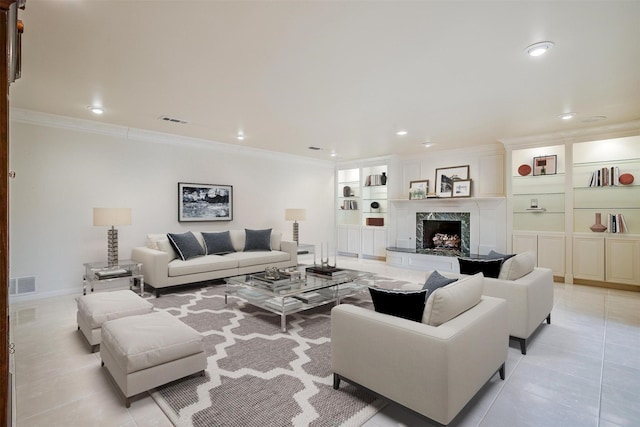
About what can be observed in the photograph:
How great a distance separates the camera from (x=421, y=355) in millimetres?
1679

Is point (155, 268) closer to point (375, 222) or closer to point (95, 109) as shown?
point (95, 109)

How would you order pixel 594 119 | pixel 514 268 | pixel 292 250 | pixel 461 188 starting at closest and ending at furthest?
pixel 514 268, pixel 594 119, pixel 292 250, pixel 461 188

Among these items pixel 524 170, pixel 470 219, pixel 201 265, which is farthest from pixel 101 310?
pixel 524 170

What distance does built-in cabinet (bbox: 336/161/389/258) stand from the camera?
25.7 feet

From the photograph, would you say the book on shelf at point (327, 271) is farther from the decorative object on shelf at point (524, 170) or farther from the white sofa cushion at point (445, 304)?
the decorative object on shelf at point (524, 170)

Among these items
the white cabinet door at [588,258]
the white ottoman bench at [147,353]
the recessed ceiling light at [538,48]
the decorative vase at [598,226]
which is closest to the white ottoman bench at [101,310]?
the white ottoman bench at [147,353]

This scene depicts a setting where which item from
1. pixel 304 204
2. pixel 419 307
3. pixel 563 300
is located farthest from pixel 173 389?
pixel 304 204

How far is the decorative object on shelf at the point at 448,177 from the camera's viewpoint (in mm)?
6662

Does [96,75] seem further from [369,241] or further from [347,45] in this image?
[369,241]

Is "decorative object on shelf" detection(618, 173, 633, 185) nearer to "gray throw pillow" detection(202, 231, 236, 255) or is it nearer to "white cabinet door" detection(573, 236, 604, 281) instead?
"white cabinet door" detection(573, 236, 604, 281)

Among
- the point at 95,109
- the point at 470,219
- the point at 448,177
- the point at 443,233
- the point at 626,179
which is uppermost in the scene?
the point at 95,109

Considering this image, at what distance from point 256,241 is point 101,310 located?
3.34 meters

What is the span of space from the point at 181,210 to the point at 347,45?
4.43 meters

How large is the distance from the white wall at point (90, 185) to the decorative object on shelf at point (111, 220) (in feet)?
1.81
